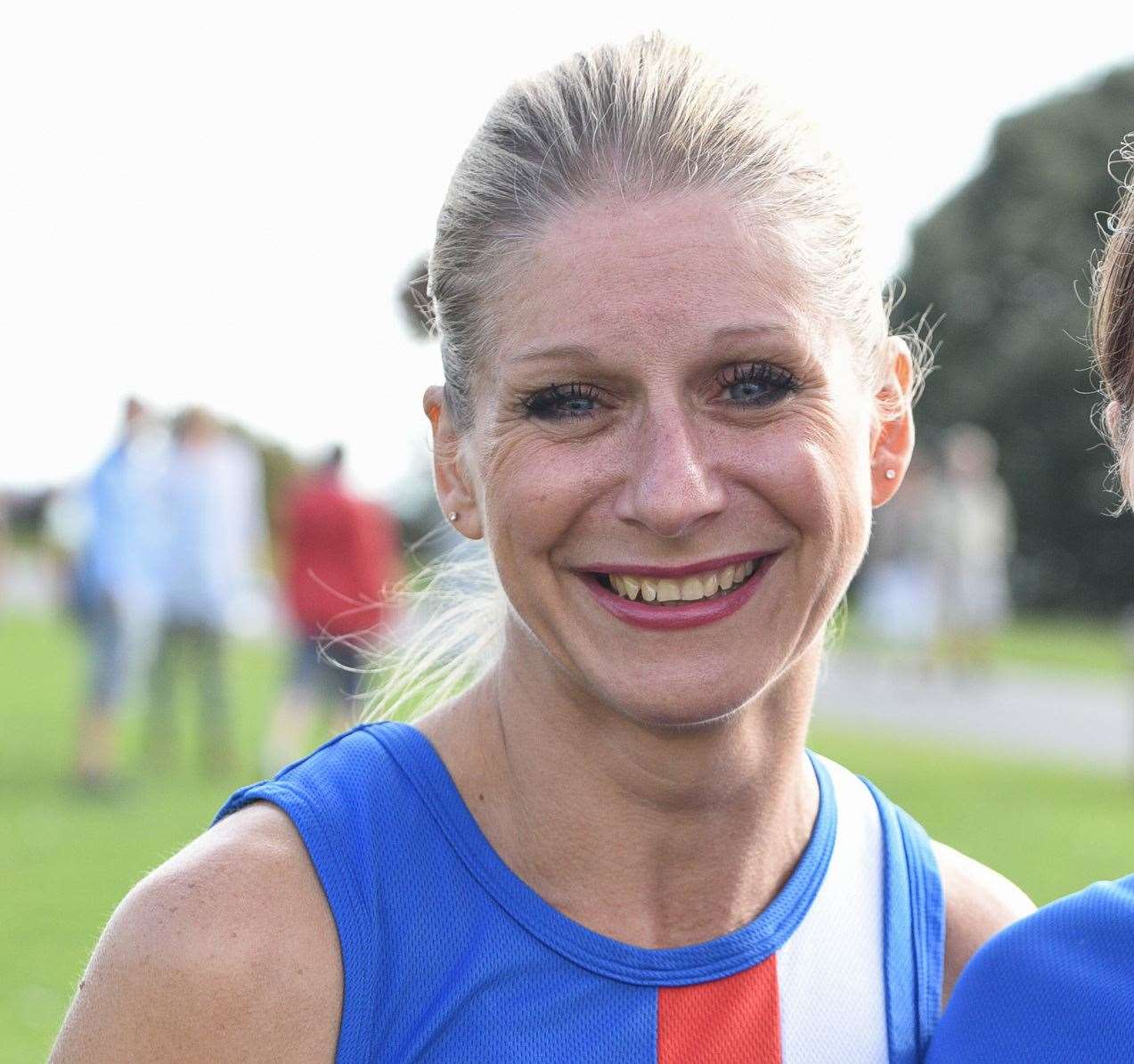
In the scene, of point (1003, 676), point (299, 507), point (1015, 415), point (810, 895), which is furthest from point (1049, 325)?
point (810, 895)

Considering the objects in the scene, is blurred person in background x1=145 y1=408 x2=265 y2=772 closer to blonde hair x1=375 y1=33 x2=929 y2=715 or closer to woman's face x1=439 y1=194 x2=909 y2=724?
blonde hair x1=375 y1=33 x2=929 y2=715

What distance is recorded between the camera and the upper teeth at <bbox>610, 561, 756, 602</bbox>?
2158 millimetres

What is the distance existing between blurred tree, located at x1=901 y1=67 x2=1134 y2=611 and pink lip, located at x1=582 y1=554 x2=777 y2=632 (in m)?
30.3

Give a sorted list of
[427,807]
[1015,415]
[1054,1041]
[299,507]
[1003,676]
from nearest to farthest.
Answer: [1054,1041], [427,807], [299,507], [1003,676], [1015,415]

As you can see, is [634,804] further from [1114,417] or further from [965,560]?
[965,560]

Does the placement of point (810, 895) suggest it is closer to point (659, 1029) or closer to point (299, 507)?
point (659, 1029)

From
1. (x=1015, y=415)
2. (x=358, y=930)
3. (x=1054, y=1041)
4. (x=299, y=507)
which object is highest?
(x=1015, y=415)

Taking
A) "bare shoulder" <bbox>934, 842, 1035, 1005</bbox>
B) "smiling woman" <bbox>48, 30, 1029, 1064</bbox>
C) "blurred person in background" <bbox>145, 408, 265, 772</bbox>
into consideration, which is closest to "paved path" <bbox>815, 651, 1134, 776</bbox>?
"blurred person in background" <bbox>145, 408, 265, 772</bbox>

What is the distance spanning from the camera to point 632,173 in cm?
217

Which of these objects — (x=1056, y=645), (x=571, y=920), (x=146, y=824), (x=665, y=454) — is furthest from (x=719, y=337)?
(x=1056, y=645)

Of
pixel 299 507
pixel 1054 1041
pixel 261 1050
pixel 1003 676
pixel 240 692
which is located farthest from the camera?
pixel 1003 676

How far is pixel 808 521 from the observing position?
Answer: 2.15m

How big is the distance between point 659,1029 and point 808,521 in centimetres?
70

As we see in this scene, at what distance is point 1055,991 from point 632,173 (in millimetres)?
1204
